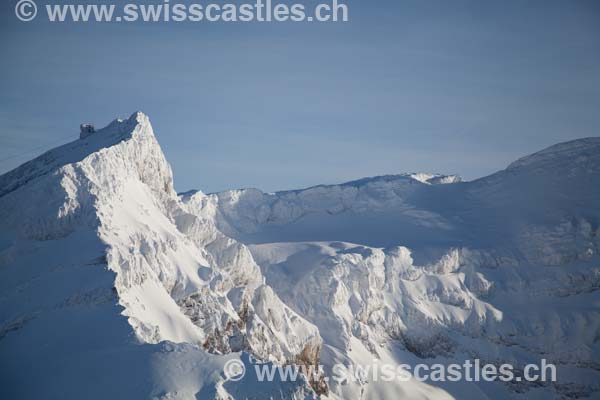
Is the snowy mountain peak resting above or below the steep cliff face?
above

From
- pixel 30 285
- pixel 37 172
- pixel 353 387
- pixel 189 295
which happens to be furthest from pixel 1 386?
pixel 353 387

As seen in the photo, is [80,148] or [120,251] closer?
[120,251]

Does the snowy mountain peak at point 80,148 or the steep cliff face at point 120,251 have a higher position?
the snowy mountain peak at point 80,148

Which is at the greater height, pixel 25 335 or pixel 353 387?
pixel 25 335

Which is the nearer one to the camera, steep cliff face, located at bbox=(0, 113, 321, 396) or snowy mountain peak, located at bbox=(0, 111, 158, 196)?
steep cliff face, located at bbox=(0, 113, 321, 396)

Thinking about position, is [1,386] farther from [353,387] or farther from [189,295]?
[353,387]

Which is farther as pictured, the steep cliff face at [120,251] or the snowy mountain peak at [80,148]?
the snowy mountain peak at [80,148]

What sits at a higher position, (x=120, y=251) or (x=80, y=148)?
(x=80, y=148)

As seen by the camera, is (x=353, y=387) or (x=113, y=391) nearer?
(x=113, y=391)
